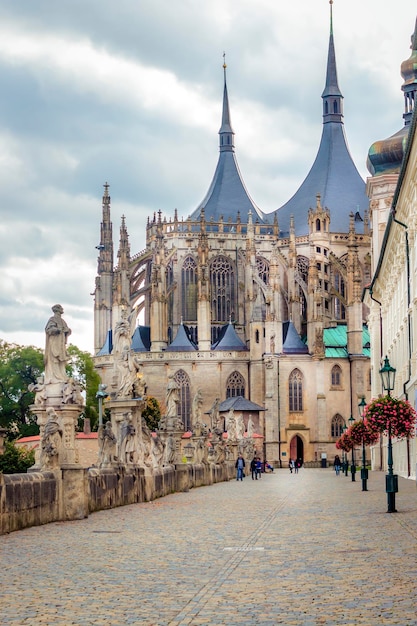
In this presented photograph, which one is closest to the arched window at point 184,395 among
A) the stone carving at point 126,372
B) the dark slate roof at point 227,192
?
the dark slate roof at point 227,192

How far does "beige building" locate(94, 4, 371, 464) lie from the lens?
327ft

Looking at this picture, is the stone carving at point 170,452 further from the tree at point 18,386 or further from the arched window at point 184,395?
the arched window at point 184,395

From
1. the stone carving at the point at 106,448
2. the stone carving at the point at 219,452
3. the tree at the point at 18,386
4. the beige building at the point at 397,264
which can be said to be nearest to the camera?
the stone carving at the point at 106,448

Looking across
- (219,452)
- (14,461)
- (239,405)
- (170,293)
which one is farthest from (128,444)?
(170,293)

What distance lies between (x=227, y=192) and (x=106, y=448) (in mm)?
97931

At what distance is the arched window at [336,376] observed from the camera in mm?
100500

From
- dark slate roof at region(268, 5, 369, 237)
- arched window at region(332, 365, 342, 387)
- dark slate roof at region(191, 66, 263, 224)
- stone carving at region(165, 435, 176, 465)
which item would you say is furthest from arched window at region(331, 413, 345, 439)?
stone carving at region(165, 435, 176, 465)

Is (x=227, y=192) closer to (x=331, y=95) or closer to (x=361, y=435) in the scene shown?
(x=331, y=95)

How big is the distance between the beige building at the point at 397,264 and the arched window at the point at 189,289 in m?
41.3

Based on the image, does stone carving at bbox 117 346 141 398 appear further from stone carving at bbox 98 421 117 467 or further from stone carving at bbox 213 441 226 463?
stone carving at bbox 213 441 226 463

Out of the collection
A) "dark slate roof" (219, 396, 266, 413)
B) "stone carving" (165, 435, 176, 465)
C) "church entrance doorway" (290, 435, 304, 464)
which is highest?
"dark slate roof" (219, 396, 266, 413)

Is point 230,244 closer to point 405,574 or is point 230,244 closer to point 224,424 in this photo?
point 224,424

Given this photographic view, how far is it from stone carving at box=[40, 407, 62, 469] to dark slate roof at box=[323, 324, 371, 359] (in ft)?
272

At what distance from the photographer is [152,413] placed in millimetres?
95062
